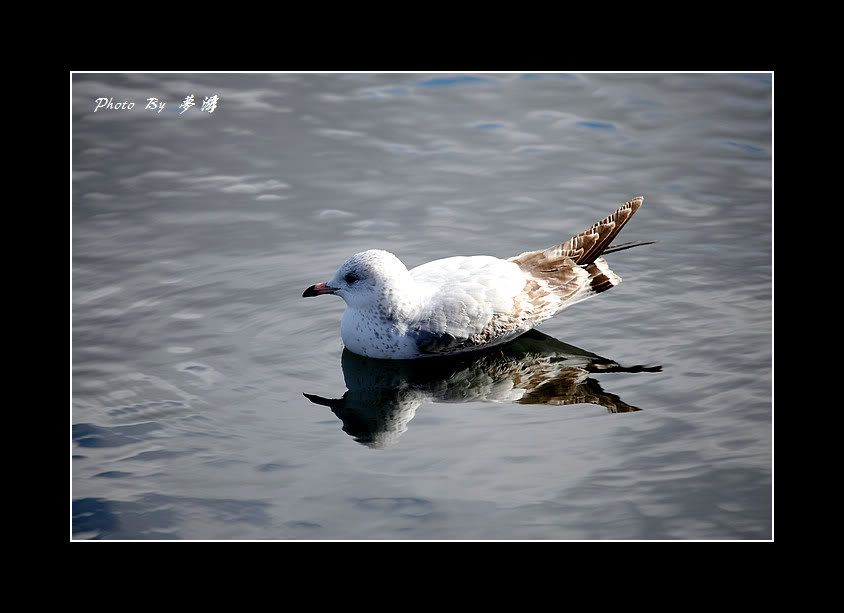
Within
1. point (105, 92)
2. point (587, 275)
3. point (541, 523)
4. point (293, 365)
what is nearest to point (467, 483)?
point (541, 523)

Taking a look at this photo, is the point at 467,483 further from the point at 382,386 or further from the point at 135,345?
the point at 135,345

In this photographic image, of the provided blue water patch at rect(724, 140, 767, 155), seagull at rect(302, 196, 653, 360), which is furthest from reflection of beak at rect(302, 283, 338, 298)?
blue water patch at rect(724, 140, 767, 155)

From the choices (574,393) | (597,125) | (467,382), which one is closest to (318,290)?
(467,382)

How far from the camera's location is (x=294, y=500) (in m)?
6.91

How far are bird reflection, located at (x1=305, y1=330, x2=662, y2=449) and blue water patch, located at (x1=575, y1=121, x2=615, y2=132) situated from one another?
355 cm

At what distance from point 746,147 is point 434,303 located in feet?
15.1

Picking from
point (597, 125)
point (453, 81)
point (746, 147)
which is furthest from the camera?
point (453, 81)

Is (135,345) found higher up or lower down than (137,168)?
lower down

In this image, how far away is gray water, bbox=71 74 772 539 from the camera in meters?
6.94

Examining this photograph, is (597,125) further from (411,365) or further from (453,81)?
(411,365)

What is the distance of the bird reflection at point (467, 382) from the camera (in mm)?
7852

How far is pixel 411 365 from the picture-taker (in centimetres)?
848

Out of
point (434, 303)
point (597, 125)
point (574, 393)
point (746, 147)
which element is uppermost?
point (597, 125)

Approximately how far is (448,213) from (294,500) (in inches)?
165
